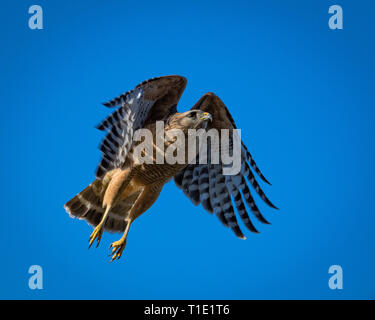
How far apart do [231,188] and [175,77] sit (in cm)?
213

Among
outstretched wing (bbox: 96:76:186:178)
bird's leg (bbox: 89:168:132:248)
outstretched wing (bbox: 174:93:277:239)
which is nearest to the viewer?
outstretched wing (bbox: 96:76:186:178)

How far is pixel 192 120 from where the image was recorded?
6777 mm

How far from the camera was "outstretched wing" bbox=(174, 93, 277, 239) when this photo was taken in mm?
7953

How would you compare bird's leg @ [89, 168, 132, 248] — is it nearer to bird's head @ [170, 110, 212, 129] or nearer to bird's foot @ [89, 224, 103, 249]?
bird's foot @ [89, 224, 103, 249]

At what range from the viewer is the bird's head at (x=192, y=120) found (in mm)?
6770

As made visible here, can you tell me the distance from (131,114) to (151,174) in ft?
2.79

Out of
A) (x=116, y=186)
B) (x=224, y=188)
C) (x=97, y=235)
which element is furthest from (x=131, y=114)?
(x=224, y=188)

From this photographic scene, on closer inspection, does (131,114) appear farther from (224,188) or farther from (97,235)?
(224,188)

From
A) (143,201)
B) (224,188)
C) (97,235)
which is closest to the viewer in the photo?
(97,235)

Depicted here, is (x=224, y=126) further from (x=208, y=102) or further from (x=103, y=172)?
A: (x=103, y=172)

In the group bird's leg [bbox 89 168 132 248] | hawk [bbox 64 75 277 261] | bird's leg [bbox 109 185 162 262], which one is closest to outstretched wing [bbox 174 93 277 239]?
hawk [bbox 64 75 277 261]

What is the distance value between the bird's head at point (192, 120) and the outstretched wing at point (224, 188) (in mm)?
955

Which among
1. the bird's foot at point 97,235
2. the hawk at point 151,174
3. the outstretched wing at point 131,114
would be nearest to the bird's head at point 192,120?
the hawk at point 151,174

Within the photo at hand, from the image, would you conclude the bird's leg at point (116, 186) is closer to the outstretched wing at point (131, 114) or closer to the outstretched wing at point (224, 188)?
the outstretched wing at point (131, 114)
